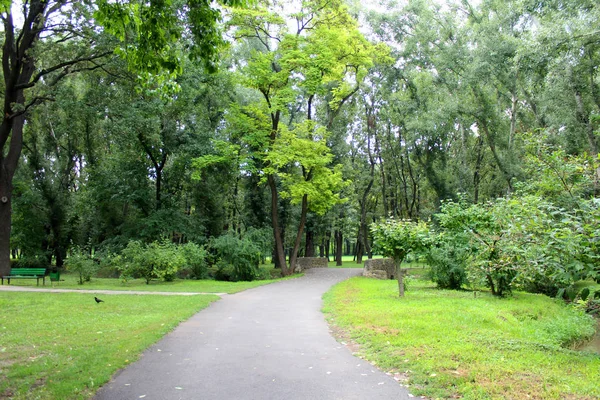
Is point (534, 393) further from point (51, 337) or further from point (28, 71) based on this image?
point (28, 71)

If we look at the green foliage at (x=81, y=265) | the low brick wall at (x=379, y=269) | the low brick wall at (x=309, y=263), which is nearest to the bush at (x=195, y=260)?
the green foliage at (x=81, y=265)

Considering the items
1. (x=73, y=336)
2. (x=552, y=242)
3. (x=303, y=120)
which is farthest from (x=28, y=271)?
(x=552, y=242)

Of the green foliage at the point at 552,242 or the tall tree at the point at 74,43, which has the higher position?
the tall tree at the point at 74,43

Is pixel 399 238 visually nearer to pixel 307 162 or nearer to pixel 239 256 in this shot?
pixel 307 162

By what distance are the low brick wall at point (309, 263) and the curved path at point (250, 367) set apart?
677 inches

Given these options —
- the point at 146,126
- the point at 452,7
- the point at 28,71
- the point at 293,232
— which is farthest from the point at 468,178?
the point at 28,71

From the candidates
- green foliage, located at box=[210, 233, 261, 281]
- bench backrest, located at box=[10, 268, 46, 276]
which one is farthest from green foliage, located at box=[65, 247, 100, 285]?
green foliage, located at box=[210, 233, 261, 281]

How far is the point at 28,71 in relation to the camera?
711 inches

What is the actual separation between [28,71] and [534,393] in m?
21.8

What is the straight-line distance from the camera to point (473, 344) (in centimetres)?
659

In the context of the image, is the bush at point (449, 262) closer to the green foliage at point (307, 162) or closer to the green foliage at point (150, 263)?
the green foliage at point (307, 162)

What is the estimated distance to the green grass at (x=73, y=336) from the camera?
15.8ft

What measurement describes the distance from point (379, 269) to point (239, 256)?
826 cm

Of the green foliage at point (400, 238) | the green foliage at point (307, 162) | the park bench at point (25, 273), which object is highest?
the green foliage at point (307, 162)
